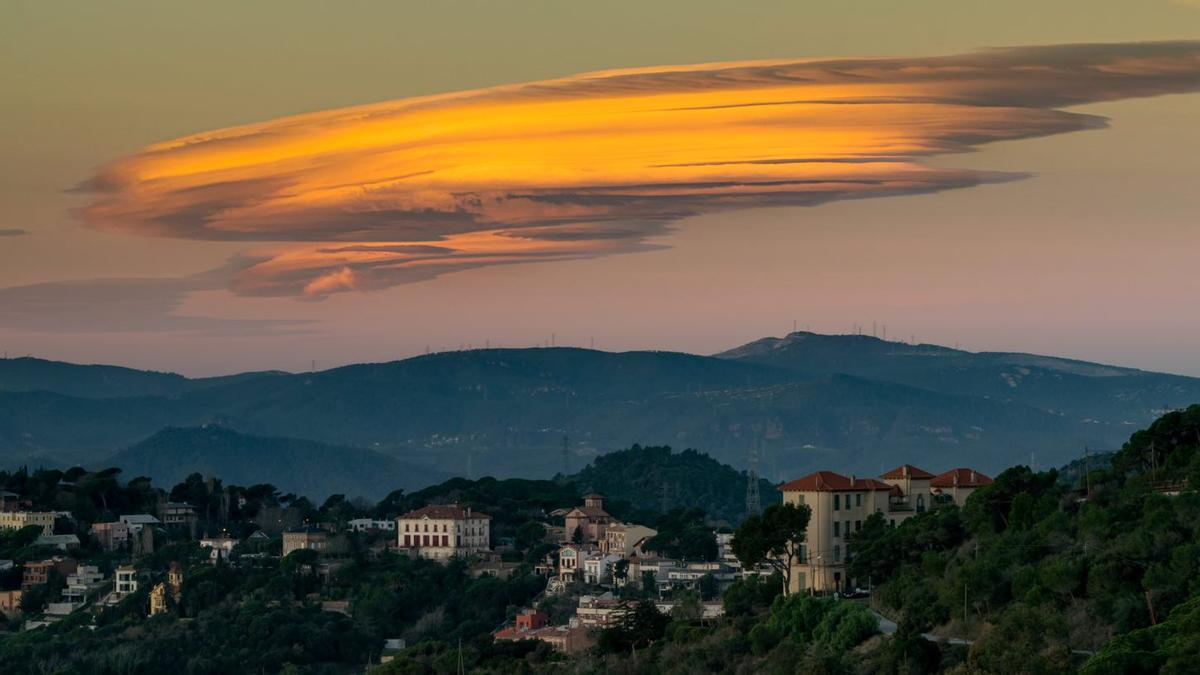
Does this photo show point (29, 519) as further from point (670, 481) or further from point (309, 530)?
point (670, 481)

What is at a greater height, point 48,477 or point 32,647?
point 48,477

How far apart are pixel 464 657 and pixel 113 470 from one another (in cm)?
6979

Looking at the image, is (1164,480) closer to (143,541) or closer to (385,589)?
(385,589)

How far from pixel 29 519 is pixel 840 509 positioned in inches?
2689

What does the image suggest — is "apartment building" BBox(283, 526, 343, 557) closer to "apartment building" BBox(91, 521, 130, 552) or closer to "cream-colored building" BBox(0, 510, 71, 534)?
"apartment building" BBox(91, 521, 130, 552)

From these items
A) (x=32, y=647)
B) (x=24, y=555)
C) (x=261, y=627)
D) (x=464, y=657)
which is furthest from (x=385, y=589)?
(x=464, y=657)

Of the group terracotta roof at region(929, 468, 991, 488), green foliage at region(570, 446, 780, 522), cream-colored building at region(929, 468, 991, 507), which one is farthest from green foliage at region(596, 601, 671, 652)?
green foliage at region(570, 446, 780, 522)

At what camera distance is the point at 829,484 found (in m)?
63.4

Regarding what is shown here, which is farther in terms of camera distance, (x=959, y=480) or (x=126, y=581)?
(x=126, y=581)

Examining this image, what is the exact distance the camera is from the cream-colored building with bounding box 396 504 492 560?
368 ft

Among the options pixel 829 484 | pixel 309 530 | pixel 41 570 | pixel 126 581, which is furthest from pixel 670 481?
pixel 829 484

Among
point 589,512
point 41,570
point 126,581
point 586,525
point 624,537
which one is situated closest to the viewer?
point 126,581

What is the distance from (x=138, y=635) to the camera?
94.8 meters

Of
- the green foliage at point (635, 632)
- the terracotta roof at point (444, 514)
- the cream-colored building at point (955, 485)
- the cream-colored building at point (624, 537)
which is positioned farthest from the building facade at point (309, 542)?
the green foliage at point (635, 632)
